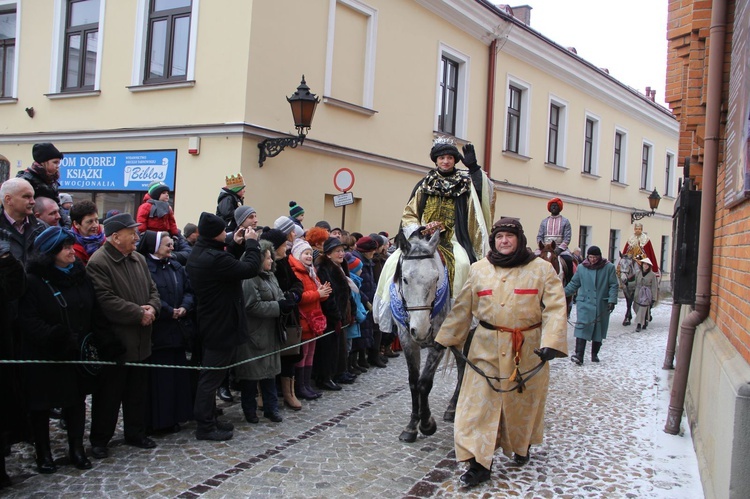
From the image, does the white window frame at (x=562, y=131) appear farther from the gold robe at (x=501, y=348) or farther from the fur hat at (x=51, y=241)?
the fur hat at (x=51, y=241)

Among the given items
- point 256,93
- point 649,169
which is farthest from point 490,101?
point 649,169

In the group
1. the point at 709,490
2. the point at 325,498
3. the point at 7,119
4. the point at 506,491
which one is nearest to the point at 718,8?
the point at 709,490

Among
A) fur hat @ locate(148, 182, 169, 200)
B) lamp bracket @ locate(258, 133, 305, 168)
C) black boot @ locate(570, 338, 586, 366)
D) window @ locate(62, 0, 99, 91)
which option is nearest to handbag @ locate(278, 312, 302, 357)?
fur hat @ locate(148, 182, 169, 200)

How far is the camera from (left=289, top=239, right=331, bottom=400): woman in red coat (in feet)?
21.5

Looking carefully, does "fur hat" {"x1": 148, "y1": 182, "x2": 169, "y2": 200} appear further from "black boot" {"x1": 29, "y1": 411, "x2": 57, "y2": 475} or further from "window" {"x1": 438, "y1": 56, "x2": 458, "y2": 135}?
"window" {"x1": 438, "y1": 56, "x2": 458, "y2": 135}

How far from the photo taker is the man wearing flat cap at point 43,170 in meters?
5.75

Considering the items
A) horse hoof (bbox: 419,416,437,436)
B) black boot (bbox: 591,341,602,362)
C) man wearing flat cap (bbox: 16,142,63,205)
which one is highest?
man wearing flat cap (bbox: 16,142,63,205)

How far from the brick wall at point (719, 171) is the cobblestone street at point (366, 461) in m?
1.31

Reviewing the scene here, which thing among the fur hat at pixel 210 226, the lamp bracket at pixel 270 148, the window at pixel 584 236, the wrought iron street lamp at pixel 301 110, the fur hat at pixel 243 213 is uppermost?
the wrought iron street lamp at pixel 301 110

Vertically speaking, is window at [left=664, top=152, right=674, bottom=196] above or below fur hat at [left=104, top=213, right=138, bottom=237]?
above

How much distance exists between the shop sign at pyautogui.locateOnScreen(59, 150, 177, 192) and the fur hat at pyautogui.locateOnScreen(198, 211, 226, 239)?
6.77 metres

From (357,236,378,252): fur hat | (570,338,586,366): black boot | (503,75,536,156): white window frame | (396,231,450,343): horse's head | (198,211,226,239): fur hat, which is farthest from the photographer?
(503,75,536,156): white window frame

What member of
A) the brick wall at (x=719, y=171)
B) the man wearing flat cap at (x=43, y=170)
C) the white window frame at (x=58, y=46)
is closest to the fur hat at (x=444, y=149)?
the brick wall at (x=719, y=171)

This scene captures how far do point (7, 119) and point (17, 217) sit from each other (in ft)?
35.8
